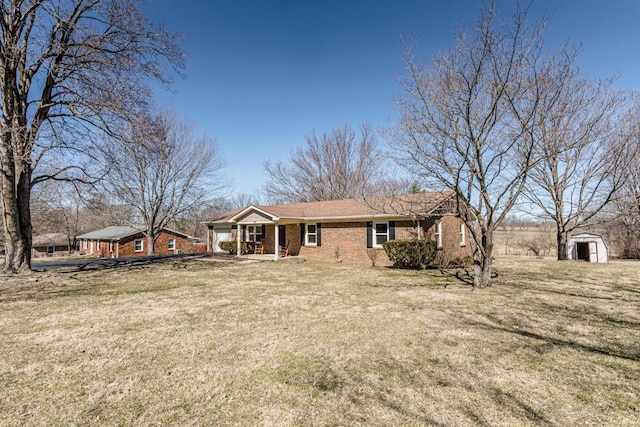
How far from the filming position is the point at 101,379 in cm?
359

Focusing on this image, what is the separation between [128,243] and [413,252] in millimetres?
30408

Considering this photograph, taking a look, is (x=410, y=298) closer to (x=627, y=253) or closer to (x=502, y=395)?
(x=502, y=395)

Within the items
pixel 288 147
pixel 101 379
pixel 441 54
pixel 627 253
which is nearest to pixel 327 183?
pixel 288 147

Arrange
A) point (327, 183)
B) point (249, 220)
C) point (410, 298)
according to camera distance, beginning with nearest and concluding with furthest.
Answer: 1. point (410, 298)
2. point (249, 220)
3. point (327, 183)

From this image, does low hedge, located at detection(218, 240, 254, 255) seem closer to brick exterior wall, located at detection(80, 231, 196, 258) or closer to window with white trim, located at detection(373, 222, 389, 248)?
window with white trim, located at detection(373, 222, 389, 248)

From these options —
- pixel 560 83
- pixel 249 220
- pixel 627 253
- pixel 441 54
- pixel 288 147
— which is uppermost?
pixel 288 147

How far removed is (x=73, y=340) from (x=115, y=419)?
2780 millimetres

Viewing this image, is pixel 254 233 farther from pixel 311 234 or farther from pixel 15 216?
pixel 15 216

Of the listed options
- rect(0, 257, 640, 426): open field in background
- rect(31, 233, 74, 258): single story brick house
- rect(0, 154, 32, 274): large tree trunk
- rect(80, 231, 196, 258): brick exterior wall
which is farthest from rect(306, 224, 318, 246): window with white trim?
rect(31, 233, 74, 258): single story brick house

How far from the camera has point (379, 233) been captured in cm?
1499

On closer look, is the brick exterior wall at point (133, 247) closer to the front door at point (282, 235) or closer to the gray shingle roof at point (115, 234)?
the gray shingle roof at point (115, 234)

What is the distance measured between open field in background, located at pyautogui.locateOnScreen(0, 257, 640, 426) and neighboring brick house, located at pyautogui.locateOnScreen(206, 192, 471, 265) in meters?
5.88

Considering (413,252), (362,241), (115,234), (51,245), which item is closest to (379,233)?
(362,241)

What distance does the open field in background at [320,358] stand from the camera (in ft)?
9.72
